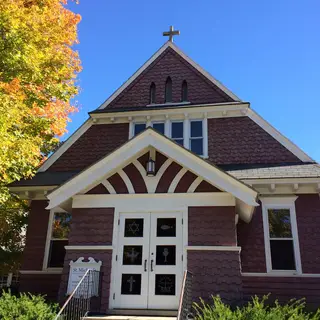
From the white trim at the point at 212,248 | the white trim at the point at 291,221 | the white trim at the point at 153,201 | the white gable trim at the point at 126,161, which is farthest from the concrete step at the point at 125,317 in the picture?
the white trim at the point at 291,221

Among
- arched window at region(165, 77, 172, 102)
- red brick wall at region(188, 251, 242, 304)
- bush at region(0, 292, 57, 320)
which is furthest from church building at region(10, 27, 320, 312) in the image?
bush at region(0, 292, 57, 320)

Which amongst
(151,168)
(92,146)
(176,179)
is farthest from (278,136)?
(92,146)

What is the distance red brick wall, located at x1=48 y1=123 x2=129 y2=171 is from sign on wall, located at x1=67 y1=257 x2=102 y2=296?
4190 millimetres

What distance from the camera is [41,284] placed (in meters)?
10.7

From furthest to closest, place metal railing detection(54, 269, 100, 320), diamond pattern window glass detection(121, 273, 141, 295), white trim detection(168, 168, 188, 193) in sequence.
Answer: white trim detection(168, 168, 188, 193)
diamond pattern window glass detection(121, 273, 141, 295)
metal railing detection(54, 269, 100, 320)

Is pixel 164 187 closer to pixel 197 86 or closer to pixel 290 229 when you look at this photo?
pixel 290 229

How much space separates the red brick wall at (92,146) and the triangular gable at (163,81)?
1.03 metres

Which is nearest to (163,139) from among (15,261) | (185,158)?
(185,158)

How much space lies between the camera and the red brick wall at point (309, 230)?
9.58 metres

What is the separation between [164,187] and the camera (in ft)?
29.7

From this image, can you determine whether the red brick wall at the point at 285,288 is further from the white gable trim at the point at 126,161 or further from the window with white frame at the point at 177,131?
the window with white frame at the point at 177,131

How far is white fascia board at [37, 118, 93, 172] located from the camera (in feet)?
40.3

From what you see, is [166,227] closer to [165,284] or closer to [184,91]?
[165,284]

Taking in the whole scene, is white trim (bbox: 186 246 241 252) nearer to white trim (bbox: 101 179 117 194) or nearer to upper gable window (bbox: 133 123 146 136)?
white trim (bbox: 101 179 117 194)
